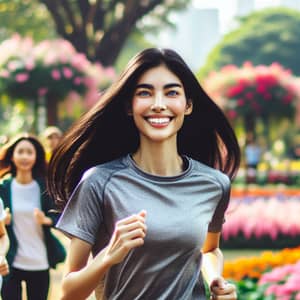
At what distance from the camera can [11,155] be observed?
20.9 ft

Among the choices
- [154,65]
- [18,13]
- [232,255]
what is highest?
[18,13]

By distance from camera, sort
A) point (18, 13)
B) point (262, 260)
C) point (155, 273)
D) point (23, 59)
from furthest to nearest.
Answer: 1. point (18, 13)
2. point (23, 59)
3. point (262, 260)
4. point (155, 273)

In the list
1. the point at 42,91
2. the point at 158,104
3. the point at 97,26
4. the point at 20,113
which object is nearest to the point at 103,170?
the point at 158,104

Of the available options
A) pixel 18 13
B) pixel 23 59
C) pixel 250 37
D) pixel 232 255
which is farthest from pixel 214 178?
pixel 250 37

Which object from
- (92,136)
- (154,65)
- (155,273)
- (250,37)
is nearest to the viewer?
(155,273)

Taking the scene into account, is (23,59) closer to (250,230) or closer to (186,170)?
(250,230)

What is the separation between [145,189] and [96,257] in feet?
0.92

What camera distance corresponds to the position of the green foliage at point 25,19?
98.1 feet

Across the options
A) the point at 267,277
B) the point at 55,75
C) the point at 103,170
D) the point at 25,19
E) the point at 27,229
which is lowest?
the point at 267,277

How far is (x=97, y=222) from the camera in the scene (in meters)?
2.73

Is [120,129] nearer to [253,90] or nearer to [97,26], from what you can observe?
[253,90]

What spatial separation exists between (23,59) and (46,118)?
4.23ft

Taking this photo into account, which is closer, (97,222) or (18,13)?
(97,222)

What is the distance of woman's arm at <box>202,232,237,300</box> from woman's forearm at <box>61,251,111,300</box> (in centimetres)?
38
